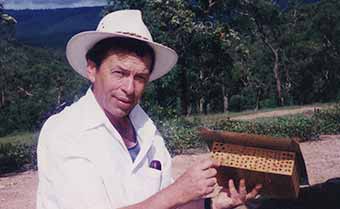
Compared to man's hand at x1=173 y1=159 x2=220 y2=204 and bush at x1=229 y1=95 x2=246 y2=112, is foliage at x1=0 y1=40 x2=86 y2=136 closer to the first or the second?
bush at x1=229 y1=95 x2=246 y2=112

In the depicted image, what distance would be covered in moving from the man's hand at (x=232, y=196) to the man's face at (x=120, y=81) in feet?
1.15

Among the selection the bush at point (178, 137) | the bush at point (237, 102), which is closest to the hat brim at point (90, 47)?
the bush at point (178, 137)

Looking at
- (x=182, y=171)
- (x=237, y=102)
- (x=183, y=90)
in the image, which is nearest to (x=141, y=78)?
(x=182, y=171)

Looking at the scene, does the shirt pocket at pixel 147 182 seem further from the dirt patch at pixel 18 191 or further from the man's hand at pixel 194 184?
the dirt patch at pixel 18 191

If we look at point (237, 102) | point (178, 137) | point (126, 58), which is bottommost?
point (237, 102)

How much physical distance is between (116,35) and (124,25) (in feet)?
0.17

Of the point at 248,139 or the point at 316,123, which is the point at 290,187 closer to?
the point at 248,139

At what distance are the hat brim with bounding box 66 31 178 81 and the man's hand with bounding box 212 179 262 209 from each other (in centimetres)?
40

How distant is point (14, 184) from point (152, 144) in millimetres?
7361

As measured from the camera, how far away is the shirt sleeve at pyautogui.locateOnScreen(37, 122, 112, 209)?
1.55m

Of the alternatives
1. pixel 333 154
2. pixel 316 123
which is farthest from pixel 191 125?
pixel 333 154

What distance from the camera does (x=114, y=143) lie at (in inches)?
67.7

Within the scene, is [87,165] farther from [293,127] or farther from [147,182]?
[293,127]

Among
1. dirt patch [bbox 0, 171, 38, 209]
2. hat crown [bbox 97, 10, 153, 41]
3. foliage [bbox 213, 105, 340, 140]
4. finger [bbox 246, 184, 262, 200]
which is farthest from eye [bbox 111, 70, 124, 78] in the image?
foliage [bbox 213, 105, 340, 140]
